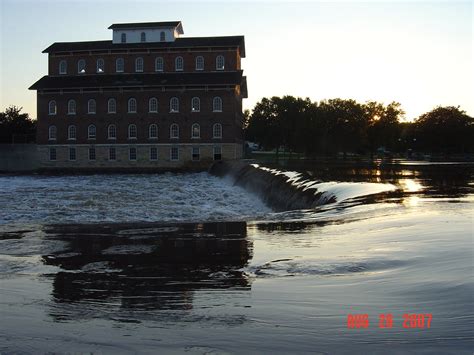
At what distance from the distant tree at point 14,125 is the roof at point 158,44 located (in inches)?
541

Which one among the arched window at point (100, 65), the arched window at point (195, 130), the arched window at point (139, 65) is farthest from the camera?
the arched window at point (100, 65)

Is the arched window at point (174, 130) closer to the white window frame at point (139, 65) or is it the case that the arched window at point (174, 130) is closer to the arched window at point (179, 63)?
the arched window at point (179, 63)

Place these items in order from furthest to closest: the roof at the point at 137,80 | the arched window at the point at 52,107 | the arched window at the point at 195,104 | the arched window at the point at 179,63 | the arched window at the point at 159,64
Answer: the arched window at the point at 159,64 < the arched window at the point at 179,63 < the arched window at the point at 52,107 < the arched window at the point at 195,104 < the roof at the point at 137,80

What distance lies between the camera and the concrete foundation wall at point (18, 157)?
61.0 metres

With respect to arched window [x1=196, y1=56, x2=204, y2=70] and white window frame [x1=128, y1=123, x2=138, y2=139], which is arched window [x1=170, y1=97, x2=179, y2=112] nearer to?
white window frame [x1=128, y1=123, x2=138, y2=139]

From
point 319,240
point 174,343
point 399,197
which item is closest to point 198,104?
point 399,197

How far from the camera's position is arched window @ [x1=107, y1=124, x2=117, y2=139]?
211ft

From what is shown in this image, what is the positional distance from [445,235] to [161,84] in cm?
5626

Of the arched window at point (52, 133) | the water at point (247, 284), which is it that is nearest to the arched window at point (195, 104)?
the arched window at point (52, 133)

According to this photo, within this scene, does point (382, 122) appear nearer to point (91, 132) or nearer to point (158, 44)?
point (158, 44)

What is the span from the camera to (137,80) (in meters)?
63.8

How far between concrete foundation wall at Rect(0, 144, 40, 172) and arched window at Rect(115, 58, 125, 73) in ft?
47.8

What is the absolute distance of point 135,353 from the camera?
14.3 ft

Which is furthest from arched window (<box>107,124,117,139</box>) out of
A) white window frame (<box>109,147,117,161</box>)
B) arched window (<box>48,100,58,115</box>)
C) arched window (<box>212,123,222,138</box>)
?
arched window (<box>212,123,222,138</box>)
